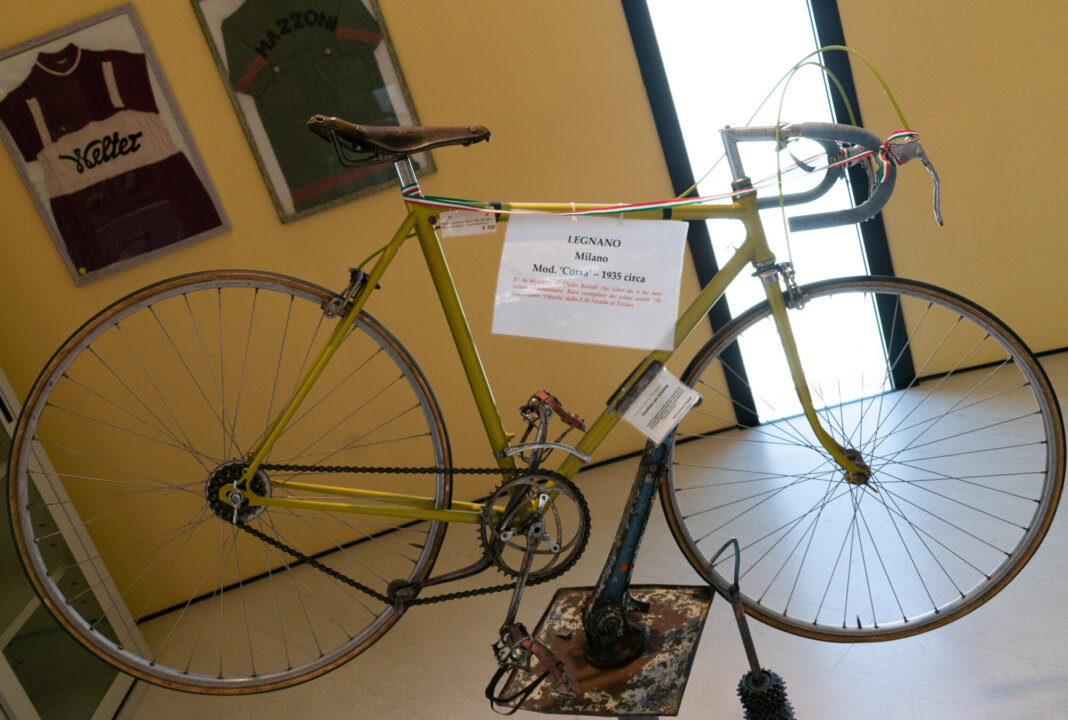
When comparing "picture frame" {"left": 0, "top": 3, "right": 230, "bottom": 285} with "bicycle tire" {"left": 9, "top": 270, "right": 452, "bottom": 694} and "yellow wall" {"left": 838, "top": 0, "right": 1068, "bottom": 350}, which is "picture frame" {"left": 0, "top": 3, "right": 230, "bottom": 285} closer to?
"bicycle tire" {"left": 9, "top": 270, "right": 452, "bottom": 694}

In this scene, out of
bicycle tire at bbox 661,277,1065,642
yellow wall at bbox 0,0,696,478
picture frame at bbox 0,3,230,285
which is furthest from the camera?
yellow wall at bbox 0,0,696,478

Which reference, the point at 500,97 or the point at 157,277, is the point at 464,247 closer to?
the point at 500,97

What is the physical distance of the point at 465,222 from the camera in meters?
1.35

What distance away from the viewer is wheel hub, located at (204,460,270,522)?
55.1 inches

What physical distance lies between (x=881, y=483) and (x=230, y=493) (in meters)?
1.22

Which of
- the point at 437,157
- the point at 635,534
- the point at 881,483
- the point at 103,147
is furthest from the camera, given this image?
the point at 437,157

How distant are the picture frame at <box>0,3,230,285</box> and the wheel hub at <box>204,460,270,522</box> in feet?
3.74

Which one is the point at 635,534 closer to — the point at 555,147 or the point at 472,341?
the point at 472,341

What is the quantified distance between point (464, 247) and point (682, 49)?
89 centimetres

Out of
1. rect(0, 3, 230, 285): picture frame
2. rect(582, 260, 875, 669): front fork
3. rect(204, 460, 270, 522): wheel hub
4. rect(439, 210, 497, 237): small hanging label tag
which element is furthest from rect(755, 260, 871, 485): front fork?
rect(0, 3, 230, 285): picture frame

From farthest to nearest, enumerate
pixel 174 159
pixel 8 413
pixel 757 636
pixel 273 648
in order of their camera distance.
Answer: pixel 174 159 → pixel 273 648 → pixel 8 413 → pixel 757 636

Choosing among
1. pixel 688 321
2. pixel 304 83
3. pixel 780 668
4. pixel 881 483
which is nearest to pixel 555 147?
pixel 304 83

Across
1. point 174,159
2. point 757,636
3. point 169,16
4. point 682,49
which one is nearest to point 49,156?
point 174,159

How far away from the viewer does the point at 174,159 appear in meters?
2.27
